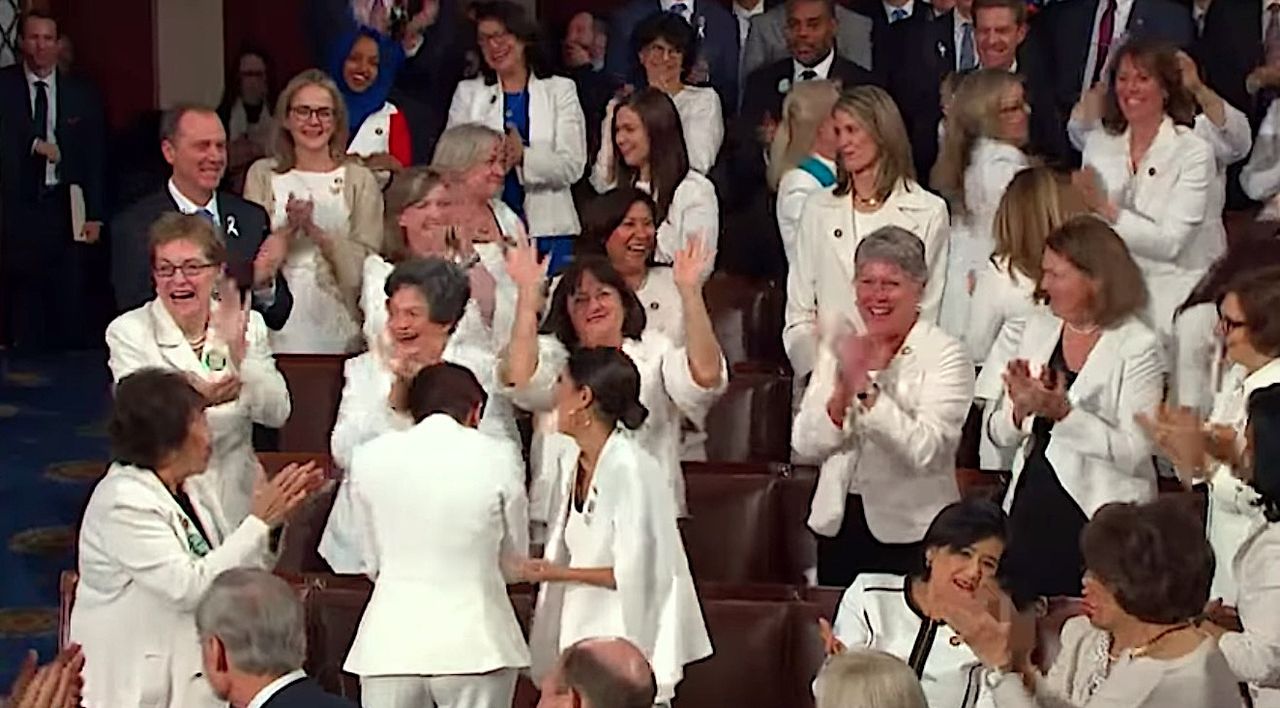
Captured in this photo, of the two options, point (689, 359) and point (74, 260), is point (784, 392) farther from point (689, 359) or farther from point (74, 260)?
point (74, 260)

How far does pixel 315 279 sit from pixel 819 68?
82.7 inches

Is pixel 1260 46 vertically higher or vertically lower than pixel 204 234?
higher

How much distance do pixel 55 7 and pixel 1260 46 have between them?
18.9ft

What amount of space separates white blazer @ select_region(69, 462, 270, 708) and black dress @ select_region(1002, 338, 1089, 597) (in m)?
1.64

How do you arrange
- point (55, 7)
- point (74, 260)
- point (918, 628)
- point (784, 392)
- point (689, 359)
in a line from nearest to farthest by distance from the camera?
point (918, 628) < point (689, 359) < point (784, 392) < point (74, 260) < point (55, 7)

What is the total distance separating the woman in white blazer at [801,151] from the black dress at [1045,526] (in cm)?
177

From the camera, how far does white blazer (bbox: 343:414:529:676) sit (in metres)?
4.39

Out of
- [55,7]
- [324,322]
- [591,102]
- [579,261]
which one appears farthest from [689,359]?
[55,7]

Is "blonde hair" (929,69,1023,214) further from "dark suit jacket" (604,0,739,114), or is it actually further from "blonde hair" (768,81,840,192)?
"dark suit jacket" (604,0,739,114)

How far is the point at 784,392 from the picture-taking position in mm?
6461

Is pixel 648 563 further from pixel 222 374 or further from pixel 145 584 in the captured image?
pixel 222 374

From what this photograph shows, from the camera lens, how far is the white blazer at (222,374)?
16.8 ft

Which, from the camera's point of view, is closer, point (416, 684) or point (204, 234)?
point (416, 684)

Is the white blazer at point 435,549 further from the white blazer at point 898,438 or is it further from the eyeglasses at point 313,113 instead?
the eyeglasses at point 313,113
